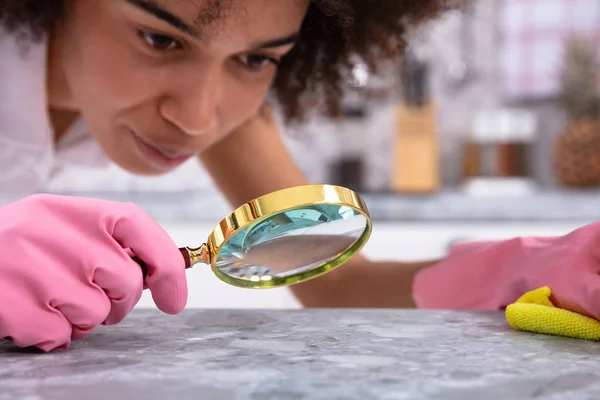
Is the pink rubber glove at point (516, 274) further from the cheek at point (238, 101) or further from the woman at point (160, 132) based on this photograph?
the cheek at point (238, 101)

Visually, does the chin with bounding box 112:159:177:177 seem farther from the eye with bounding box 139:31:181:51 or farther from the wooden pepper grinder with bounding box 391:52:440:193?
the wooden pepper grinder with bounding box 391:52:440:193

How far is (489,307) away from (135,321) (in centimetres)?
29

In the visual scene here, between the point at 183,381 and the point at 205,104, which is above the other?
the point at 205,104

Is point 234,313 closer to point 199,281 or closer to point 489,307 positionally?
point 489,307

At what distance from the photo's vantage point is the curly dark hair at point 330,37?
893 millimetres

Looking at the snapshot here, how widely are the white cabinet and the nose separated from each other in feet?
2.69

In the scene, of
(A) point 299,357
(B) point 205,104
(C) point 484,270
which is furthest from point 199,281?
(A) point 299,357

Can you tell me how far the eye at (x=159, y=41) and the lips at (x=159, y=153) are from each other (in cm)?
12

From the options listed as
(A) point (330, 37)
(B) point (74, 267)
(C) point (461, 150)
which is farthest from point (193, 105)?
(C) point (461, 150)

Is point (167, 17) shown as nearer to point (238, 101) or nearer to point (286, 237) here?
point (238, 101)

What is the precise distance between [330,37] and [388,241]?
807 millimetres

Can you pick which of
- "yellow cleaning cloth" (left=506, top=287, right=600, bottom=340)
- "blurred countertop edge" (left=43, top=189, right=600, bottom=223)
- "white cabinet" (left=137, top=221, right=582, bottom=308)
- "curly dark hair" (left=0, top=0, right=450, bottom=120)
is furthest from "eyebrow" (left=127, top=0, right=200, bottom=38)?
"blurred countertop edge" (left=43, top=189, right=600, bottom=223)

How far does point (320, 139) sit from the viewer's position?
2.15 m

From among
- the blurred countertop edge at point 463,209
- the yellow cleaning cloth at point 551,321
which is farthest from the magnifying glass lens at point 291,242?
the blurred countertop edge at point 463,209
